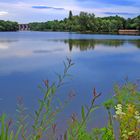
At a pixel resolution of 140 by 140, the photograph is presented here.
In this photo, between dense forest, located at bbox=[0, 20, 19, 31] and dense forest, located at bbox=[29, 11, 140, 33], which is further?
dense forest, located at bbox=[0, 20, 19, 31]

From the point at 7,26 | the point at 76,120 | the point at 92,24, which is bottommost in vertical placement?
the point at 7,26

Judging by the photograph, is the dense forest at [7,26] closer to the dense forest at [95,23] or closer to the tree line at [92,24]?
the tree line at [92,24]

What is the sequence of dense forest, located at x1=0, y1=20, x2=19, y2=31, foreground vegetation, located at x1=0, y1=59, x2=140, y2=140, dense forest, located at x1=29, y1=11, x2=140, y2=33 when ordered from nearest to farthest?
foreground vegetation, located at x1=0, y1=59, x2=140, y2=140 → dense forest, located at x1=29, y1=11, x2=140, y2=33 → dense forest, located at x1=0, y1=20, x2=19, y2=31

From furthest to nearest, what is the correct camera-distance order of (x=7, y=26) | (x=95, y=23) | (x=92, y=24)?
1. (x=7, y=26)
2. (x=95, y=23)
3. (x=92, y=24)

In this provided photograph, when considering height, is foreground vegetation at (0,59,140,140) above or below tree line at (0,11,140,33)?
above

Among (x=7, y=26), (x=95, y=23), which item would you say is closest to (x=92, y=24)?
(x=95, y=23)

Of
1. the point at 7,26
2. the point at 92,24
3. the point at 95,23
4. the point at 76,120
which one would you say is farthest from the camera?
the point at 7,26

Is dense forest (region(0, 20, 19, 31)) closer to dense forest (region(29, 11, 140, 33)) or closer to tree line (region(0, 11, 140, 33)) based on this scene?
tree line (region(0, 11, 140, 33))

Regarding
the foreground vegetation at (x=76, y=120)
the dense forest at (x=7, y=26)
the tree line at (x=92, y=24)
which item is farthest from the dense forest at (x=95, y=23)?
the foreground vegetation at (x=76, y=120)

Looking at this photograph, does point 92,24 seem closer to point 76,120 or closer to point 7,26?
point 7,26

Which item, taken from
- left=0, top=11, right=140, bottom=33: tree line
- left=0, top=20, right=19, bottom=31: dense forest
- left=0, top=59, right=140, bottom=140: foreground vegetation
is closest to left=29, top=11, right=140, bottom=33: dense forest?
left=0, top=11, right=140, bottom=33: tree line

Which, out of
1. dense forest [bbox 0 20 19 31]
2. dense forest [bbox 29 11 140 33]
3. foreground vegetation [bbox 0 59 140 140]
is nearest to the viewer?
foreground vegetation [bbox 0 59 140 140]

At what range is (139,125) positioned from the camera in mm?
3156

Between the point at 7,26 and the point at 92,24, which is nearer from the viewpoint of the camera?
the point at 92,24
